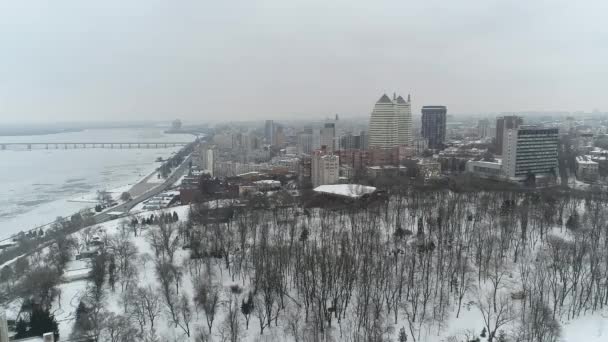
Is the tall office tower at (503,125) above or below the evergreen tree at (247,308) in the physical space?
above

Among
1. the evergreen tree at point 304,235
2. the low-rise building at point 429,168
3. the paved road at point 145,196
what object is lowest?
the paved road at point 145,196

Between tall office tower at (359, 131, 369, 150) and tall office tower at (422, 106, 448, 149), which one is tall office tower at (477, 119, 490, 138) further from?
tall office tower at (359, 131, 369, 150)

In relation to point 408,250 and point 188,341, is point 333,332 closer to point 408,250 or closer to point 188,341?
point 188,341

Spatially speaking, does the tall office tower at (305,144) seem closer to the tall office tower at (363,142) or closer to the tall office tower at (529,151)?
the tall office tower at (363,142)

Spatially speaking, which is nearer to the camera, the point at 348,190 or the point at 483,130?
the point at 348,190

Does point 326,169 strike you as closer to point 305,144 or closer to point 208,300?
point 208,300

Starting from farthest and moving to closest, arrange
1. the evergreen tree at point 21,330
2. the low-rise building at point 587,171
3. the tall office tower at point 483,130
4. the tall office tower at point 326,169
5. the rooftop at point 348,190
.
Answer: the tall office tower at point 483,130 < the tall office tower at point 326,169 < the low-rise building at point 587,171 < the rooftop at point 348,190 < the evergreen tree at point 21,330

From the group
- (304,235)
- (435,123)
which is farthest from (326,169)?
(435,123)

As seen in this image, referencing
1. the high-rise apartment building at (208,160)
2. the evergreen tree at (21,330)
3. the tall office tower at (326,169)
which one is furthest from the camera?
the high-rise apartment building at (208,160)

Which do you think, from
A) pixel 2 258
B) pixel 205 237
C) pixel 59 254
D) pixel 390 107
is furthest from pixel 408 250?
pixel 390 107

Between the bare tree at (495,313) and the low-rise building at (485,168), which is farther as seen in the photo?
the low-rise building at (485,168)

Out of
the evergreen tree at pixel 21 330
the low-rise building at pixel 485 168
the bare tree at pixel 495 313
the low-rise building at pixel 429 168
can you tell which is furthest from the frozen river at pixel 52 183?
the low-rise building at pixel 485 168
